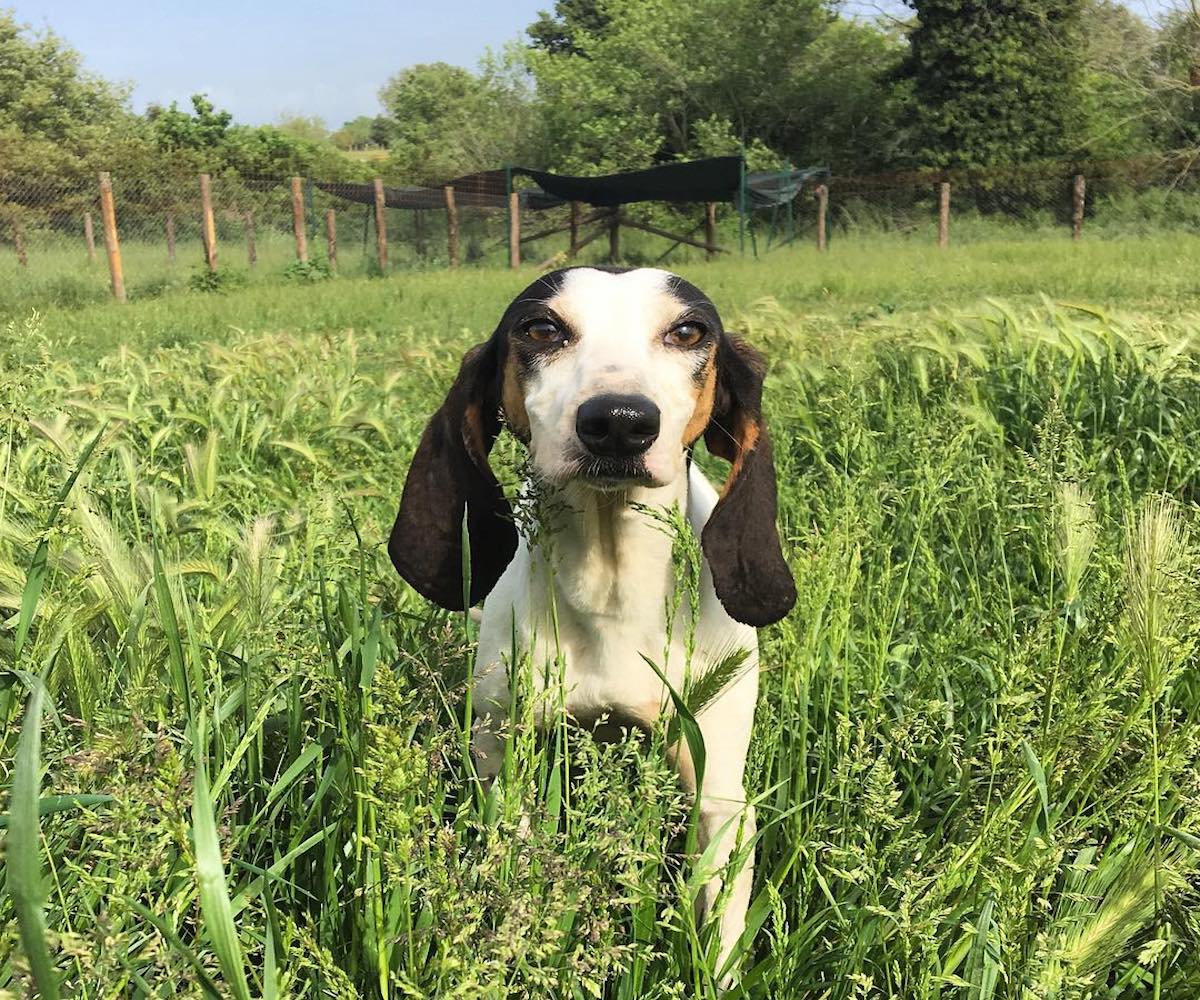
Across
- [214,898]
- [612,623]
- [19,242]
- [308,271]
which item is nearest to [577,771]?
[612,623]

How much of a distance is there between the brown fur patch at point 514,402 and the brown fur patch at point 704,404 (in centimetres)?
32

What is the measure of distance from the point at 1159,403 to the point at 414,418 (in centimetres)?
306

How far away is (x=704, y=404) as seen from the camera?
6.33ft

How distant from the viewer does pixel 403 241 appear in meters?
22.1

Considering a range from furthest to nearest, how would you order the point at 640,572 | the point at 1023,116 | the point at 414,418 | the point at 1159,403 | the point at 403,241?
the point at 1023,116 < the point at 403,241 < the point at 414,418 < the point at 1159,403 < the point at 640,572

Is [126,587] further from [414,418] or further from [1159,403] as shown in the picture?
[1159,403]

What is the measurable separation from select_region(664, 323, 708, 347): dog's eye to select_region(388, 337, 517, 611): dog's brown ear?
35 cm

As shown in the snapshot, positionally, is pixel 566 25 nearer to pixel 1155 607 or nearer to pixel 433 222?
pixel 433 222

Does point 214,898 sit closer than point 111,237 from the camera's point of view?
Yes

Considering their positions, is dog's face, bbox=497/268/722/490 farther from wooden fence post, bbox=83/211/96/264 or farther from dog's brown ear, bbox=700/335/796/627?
wooden fence post, bbox=83/211/96/264

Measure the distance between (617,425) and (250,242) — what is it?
17.7 meters

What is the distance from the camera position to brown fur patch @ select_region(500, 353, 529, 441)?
1.91 m

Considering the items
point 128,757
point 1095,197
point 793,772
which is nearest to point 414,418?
point 793,772

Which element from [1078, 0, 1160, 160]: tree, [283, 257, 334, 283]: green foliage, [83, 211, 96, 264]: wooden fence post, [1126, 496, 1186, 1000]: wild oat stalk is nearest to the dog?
[1126, 496, 1186, 1000]: wild oat stalk
